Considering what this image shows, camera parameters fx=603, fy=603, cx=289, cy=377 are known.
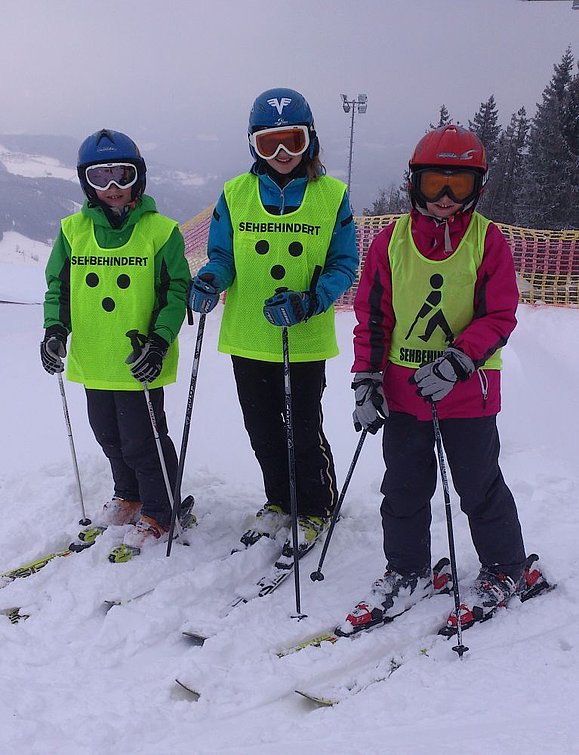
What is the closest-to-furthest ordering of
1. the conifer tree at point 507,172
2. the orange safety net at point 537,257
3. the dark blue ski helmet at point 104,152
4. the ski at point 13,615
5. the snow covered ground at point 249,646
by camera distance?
1. the snow covered ground at point 249,646
2. the ski at point 13,615
3. the dark blue ski helmet at point 104,152
4. the orange safety net at point 537,257
5. the conifer tree at point 507,172

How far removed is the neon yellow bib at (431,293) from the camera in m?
2.41

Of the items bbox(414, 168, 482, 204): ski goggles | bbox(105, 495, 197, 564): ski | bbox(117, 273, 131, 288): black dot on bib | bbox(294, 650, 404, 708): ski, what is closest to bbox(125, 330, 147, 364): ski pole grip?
bbox(117, 273, 131, 288): black dot on bib

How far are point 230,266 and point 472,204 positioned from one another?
1215 mm

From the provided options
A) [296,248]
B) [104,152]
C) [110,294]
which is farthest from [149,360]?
[104,152]

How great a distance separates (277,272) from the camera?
2.93 meters

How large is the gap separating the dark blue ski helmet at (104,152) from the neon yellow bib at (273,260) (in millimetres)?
511

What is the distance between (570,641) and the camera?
2461 millimetres

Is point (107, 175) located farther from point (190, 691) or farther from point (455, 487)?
point (190, 691)

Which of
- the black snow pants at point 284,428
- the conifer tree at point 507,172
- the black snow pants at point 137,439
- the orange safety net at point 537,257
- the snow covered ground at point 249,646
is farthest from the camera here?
the conifer tree at point 507,172

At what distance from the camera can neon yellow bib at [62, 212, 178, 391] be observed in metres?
3.05

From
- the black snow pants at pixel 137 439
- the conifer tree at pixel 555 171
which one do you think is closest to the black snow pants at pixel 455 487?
the black snow pants at pixel 137 439

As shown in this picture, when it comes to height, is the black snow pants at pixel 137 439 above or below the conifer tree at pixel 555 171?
below

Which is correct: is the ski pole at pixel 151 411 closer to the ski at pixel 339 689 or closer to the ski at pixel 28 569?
the ski at pixel 28 569

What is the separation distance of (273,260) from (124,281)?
0.78 metres
